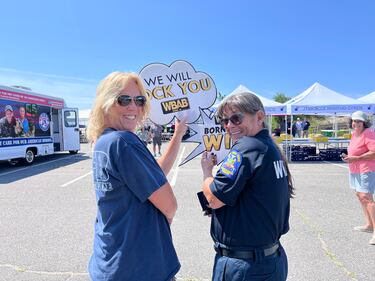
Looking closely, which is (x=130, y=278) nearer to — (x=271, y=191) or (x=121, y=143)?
(x=121, y=143)

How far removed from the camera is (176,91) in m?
2.47

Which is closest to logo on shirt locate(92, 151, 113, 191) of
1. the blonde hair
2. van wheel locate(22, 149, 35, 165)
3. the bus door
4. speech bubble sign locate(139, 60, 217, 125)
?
the blonde hair

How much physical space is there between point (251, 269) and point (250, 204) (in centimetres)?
34

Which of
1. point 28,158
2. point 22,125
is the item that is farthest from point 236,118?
point 28,158

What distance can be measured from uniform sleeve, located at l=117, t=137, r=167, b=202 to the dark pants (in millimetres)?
666

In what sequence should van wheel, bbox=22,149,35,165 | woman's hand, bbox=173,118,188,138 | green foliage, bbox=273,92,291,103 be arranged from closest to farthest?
woman's hand, bbox=173,118,188,138 → van wheel, bbox=22,149,35,165 → green foliage, bbox=273,92,291,103

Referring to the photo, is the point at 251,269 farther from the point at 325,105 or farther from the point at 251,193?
the point at 325,105


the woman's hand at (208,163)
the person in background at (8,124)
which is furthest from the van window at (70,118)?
the woman's hand at (208,163)

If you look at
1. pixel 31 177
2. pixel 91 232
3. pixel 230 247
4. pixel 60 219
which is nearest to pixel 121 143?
pixel 230 247

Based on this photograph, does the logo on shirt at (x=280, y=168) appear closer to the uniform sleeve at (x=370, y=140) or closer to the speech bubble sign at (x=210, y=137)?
the speech bubble sign at (x=210, y=137)

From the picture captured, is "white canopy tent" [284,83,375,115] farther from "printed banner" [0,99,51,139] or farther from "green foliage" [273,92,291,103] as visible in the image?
"green foliage" [273,92,291,103]

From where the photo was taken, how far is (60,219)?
5273 millimetres

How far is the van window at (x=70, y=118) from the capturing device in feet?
51.2

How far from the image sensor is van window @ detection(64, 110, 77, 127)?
15.6m
